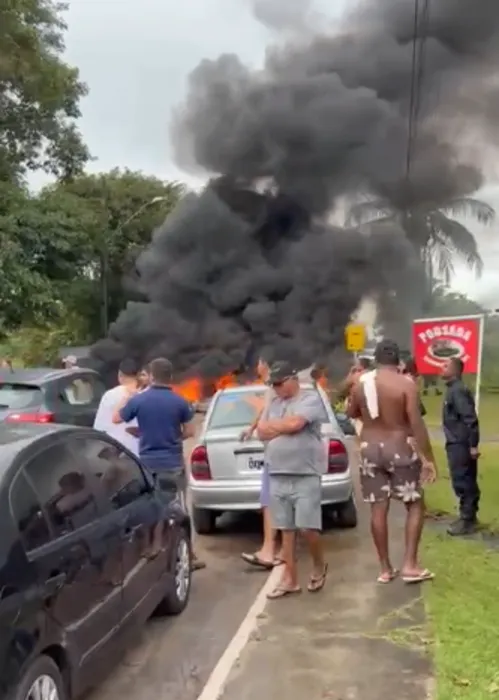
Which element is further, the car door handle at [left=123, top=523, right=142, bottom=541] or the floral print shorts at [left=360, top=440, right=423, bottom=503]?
the floral print shorts at [left=360, top=440, right=423, bottom=503]

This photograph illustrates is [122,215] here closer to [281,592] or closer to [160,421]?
[160,421]

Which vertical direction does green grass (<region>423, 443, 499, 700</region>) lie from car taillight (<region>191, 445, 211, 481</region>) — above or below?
below

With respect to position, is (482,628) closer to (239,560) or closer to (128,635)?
(128,635)

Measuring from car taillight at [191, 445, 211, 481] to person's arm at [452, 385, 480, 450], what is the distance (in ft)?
7.20

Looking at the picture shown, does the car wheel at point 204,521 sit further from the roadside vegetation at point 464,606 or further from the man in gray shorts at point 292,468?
the man in gray shorts at point 292,468

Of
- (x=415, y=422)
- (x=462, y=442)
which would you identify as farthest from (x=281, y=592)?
(x=462, y=442)

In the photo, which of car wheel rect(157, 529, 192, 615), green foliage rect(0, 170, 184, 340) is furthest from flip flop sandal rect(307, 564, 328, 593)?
A: green foliage rect(0, 170, 184, 340)

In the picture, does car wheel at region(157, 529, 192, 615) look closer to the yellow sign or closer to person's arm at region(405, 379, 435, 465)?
person's arm at region(405, 379, 435, 465)

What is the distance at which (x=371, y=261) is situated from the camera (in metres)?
22.2

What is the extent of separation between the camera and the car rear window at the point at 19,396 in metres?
9.77

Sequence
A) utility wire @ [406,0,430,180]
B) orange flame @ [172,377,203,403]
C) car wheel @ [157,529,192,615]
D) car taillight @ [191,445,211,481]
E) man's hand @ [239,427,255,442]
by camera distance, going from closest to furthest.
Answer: car wheel @ [157,529,192,615], man's hand @ [239,427,255,442], car taillight @ [191,445,211,481], utility wire @ [406,0,430,180], orange flame @ [172,377,203,403]

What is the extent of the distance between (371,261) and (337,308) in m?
1.52

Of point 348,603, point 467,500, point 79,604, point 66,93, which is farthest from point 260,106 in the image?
point 79,604

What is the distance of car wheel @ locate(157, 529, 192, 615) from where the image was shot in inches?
207
